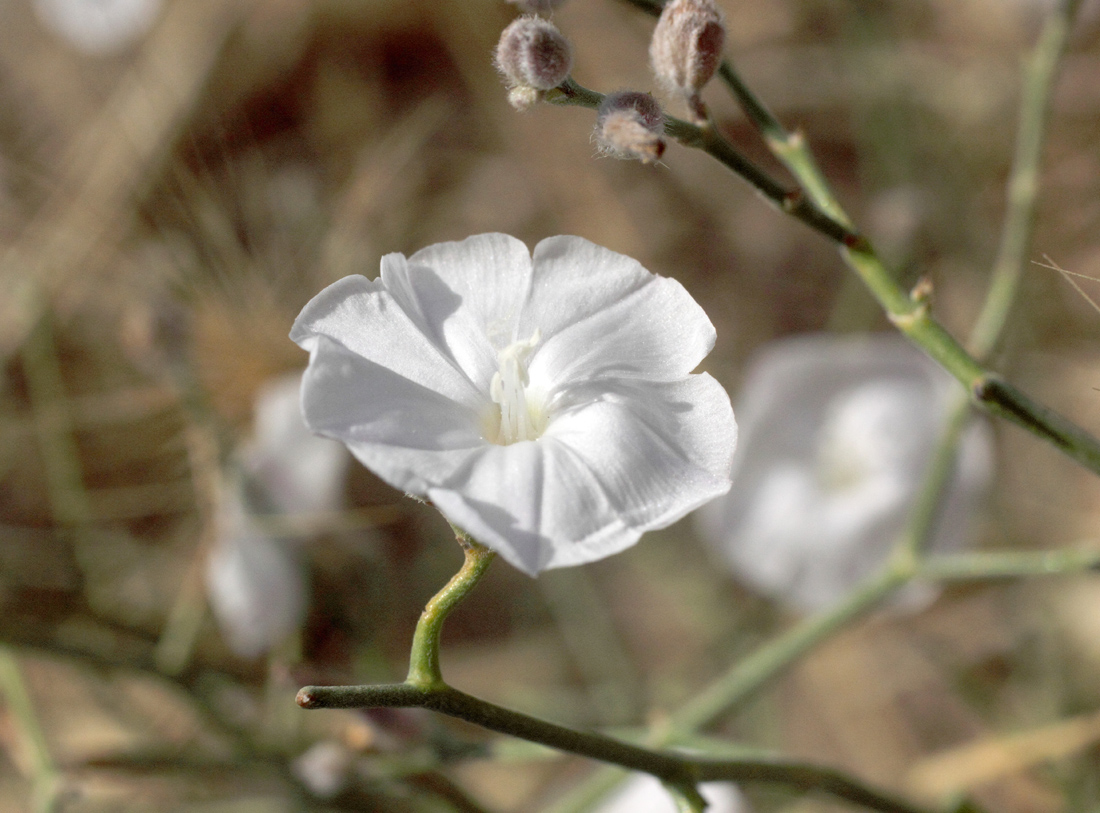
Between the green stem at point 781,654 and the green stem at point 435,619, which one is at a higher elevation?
the green stem at point 435,619

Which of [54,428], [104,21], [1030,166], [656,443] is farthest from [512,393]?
[104,21]

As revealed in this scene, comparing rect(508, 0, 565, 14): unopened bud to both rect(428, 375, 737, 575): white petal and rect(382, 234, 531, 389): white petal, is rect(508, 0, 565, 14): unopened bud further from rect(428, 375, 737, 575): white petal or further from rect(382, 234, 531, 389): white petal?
rect(428, 375, 737, 575): white petal

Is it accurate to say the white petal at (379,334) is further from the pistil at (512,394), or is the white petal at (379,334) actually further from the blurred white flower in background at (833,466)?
the blurred white flower in background at (833,466)

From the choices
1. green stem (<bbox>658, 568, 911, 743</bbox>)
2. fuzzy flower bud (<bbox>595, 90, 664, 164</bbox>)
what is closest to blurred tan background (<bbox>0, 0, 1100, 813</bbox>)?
green stem (<bbox>658, 568, 911, 743</bbox>)

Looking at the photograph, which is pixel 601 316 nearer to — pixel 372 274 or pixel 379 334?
pixel 379 334

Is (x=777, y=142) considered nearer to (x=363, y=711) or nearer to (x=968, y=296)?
(x=363, y=711)

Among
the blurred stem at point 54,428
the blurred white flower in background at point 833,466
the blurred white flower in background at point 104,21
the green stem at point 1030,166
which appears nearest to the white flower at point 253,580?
the blurred stem at point 54,428
